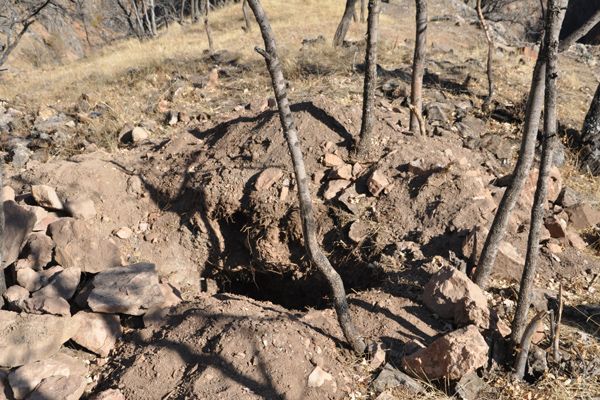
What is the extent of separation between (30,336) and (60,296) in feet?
1.40

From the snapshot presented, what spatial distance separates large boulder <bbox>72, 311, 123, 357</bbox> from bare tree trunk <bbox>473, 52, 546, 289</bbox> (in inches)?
108

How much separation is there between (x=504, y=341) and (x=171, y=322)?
237cm


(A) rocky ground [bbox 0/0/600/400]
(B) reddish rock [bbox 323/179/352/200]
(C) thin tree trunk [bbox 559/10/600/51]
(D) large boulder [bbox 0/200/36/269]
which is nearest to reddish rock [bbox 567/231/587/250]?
(A) rocky ground [bbox 0/0/600/400]

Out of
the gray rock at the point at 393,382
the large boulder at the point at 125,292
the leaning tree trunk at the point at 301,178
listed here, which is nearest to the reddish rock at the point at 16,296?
the large boulder at the point at 125,292

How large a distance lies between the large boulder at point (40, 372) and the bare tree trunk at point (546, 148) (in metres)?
2.94

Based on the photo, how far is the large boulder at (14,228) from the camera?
4.38 metres

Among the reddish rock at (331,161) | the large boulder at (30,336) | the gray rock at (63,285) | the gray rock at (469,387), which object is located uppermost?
the reddish rock at (331,161)

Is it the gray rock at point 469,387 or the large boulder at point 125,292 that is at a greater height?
the large boulder at point 125,292

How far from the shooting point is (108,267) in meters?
4.42

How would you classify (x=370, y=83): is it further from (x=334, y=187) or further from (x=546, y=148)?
(x=546, y=148)

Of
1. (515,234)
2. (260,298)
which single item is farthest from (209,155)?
(515,234)

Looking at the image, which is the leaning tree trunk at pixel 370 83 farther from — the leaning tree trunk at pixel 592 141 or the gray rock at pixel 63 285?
the leaning tree trunk at pixel 592 141

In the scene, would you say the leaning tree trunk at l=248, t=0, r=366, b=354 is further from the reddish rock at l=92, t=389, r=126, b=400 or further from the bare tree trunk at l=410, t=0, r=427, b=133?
the bare tree trunk at l=410, t=0, r=427, b=133

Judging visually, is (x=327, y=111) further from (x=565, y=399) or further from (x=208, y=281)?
(x=565, y=399)
